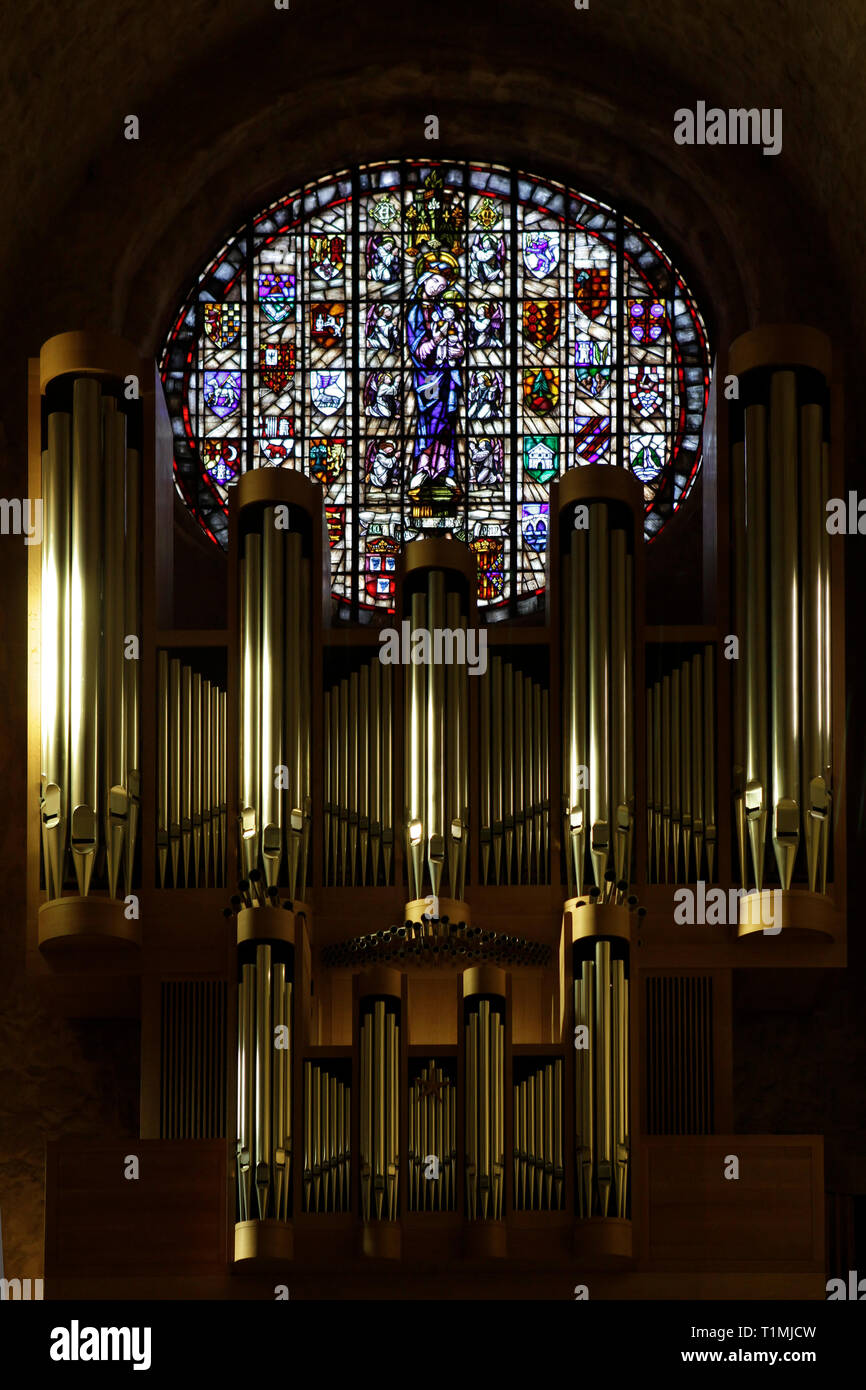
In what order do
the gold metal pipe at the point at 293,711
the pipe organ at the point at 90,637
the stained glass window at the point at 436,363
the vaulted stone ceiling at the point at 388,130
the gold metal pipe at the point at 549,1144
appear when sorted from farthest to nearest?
the stained glass window at the point at 436,363 → the vaulted stone ceiling at the point at 388,130 → the gold metal pipe at the point at 293,711 → the pipe organ at the point at 90,637 → the gold metal pipe at the point at 549,1144

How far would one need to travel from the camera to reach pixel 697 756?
15203 mm

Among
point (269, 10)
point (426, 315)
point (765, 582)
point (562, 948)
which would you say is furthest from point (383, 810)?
point (269, 10)

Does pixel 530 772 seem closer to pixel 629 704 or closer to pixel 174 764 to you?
pixel 629 704

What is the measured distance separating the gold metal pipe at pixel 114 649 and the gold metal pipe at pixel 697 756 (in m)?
2.98

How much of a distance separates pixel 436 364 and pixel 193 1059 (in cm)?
493

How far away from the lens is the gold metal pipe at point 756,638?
14883 mm

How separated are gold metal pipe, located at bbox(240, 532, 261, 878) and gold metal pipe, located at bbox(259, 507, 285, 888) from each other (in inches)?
1.1

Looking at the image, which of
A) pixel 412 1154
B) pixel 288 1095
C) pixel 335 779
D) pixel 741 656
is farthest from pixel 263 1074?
pixel 741 656

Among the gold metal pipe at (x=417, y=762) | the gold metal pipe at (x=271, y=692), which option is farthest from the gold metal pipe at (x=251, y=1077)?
the gold metal pipe at (x=417, y=762)

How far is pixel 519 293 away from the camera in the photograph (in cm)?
1780

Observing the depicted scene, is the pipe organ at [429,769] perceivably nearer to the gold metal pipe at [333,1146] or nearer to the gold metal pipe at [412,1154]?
the gold metal pipe at [333,1146]

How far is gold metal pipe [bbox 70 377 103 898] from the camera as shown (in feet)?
48.6

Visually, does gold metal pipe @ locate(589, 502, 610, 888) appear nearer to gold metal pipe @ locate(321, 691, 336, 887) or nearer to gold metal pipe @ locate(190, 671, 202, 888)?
gold metal pipe @ locate(321, 691, 336, 887)
